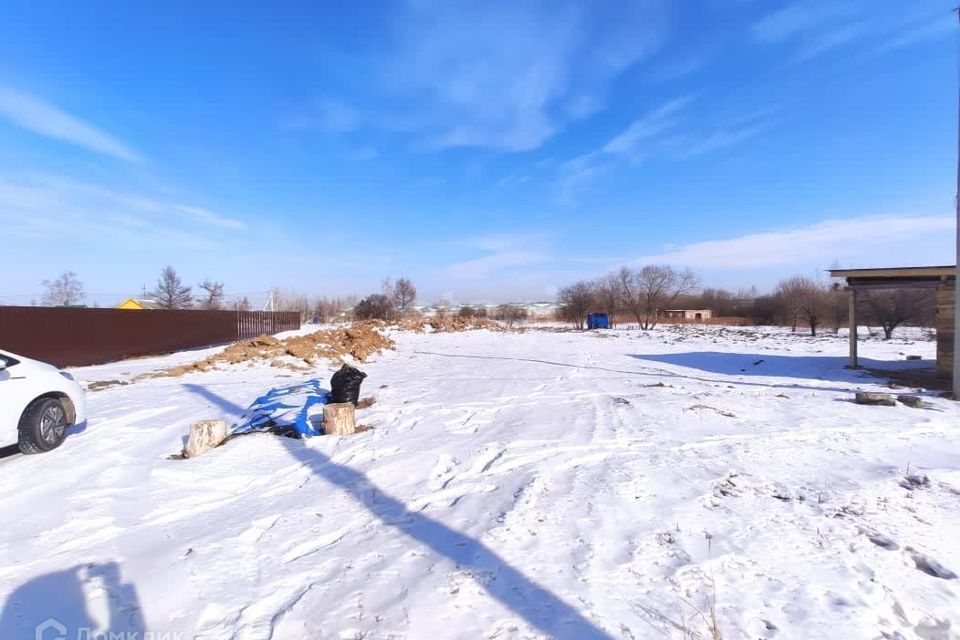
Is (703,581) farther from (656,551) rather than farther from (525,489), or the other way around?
(525,489)

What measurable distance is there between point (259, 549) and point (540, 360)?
12.9 m

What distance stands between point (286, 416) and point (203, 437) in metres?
1.11

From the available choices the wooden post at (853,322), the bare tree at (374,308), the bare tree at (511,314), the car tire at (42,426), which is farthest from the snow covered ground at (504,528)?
the bare tree at (511,314)

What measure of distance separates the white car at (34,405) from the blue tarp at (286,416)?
79.9 inches

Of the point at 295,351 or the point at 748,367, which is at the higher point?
the point at 295,351

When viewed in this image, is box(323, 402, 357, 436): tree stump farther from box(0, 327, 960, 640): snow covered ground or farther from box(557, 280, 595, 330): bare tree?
box(557, 280, 595, 330): bare tree

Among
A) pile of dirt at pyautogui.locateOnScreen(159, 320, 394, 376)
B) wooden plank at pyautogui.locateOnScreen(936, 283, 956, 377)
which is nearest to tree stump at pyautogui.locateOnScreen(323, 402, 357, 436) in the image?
pile of dirt at pyautogui.locateOnScreen(159, 320, 394, 376)

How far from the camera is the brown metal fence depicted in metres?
13.8

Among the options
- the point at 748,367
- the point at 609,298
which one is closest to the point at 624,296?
the point at 609,298

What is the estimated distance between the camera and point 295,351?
16688 millimetres

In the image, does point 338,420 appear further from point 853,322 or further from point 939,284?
point 939,284

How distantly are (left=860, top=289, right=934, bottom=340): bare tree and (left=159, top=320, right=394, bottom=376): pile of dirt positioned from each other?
27667 mm

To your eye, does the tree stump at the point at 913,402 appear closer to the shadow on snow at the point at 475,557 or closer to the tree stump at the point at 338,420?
the shadow on snow at the point at 475,557

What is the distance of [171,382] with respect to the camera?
11.8m
